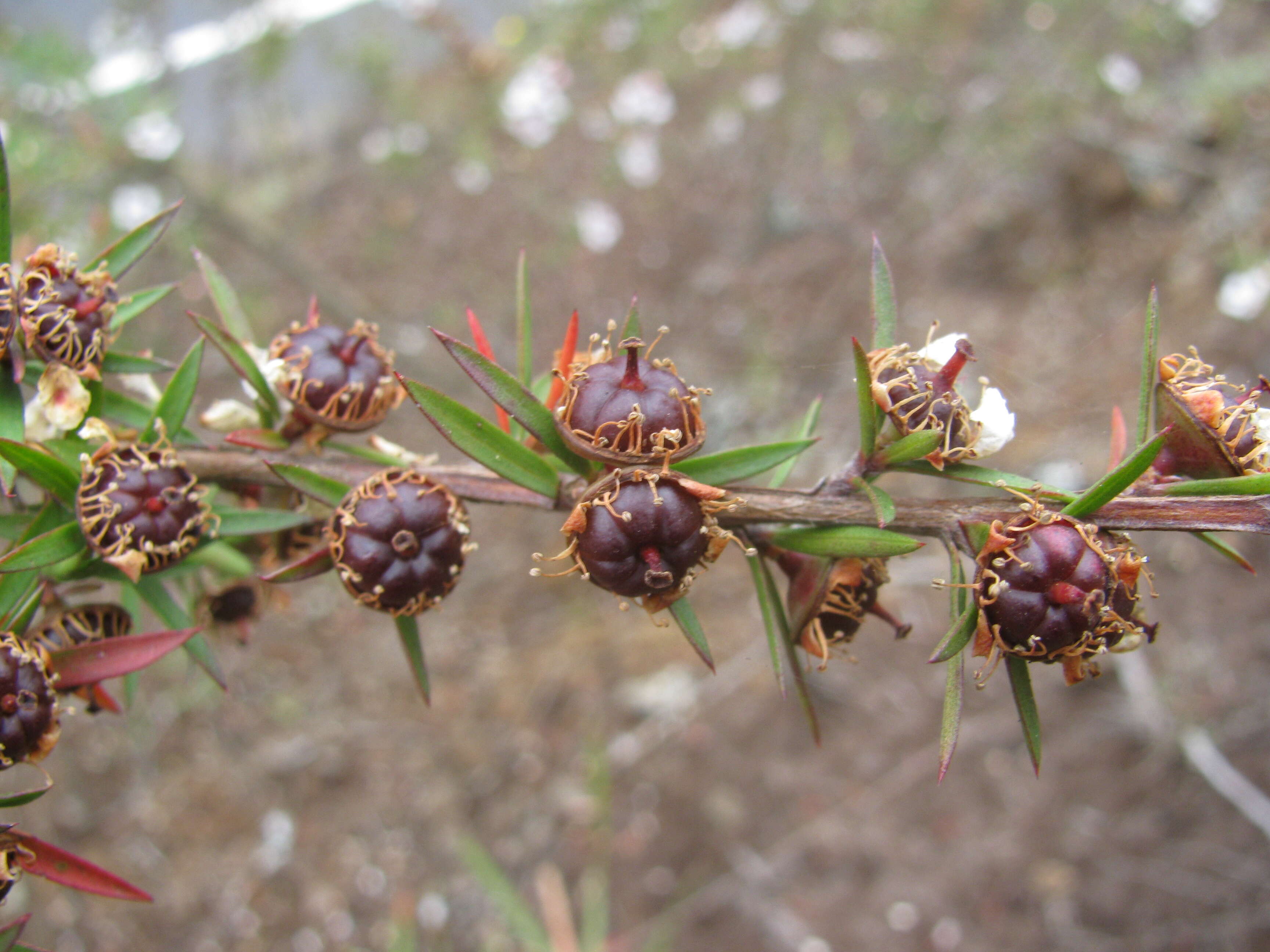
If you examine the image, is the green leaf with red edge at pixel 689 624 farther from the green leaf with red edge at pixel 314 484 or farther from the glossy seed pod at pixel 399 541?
the green leaf with red edge at pixel 314 484

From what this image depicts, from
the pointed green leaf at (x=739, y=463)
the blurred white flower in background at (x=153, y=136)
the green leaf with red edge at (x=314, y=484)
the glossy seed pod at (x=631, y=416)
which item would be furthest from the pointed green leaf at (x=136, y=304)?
the blurred white flower in background at (x=153, y=136)

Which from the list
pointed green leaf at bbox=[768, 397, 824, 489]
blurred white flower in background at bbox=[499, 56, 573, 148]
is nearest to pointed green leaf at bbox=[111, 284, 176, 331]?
pointed green leaf at bbox=[768, 397, 824, 489]

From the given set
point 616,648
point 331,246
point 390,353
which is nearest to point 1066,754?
point 616,648

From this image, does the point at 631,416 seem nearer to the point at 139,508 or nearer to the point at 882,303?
the point at 882,303

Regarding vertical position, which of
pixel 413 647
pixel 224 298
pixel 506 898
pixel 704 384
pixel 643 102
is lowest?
pixel 506 898

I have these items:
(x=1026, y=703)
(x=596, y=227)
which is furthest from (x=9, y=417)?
(x=596, y=227)

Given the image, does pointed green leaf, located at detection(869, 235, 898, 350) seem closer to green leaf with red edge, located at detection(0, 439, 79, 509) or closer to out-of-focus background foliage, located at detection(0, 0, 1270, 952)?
out-of-focus background foliage, located at detection(0, 0, 1270, 952)

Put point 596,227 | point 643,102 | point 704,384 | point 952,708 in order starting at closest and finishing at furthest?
point 952,708 < point 704,384 < point 596,227 < point 643,102
